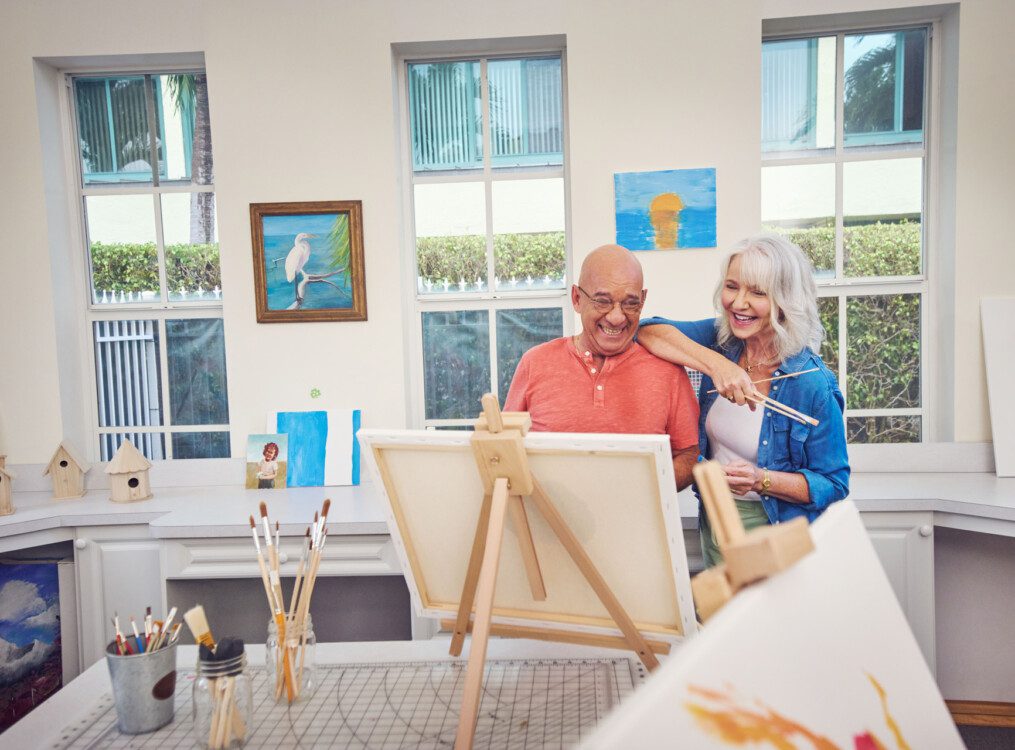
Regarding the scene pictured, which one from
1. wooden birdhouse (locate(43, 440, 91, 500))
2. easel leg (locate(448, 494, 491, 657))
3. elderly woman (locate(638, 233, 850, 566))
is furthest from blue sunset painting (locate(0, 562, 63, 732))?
elderly woman (locate(638, 233, 850, 566))

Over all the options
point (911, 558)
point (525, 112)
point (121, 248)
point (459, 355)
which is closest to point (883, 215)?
point (911, 558)

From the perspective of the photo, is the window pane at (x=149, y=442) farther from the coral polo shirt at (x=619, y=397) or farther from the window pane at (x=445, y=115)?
the coral polo shirt at (x=619, y=397)

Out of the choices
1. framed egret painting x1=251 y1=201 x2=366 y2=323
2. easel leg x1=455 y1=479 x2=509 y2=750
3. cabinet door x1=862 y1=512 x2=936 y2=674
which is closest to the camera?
easel leg x1=455 y1=479 x2=509 y2=750

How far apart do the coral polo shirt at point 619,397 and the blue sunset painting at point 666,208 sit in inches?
45.6

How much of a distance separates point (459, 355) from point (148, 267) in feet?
4.86

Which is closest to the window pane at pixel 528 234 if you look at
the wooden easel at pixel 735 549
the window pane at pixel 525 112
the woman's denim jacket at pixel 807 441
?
the window pane at pixel 525 112

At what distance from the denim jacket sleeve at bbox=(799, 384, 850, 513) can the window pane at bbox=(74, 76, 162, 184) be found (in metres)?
2.93

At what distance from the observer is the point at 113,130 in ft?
9.87

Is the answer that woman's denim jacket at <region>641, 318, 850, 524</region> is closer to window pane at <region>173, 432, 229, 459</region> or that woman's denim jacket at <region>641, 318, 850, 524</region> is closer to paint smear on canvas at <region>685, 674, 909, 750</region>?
paint smear on canvas at <region>685, 674, 909, 750</region>

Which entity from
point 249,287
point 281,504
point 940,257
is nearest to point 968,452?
point 940,257

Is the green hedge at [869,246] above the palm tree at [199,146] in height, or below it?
below

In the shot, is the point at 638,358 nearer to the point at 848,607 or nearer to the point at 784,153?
the point at 848,607

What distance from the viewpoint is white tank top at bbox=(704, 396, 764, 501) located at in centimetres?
159

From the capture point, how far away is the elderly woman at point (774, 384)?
59.8 inches
